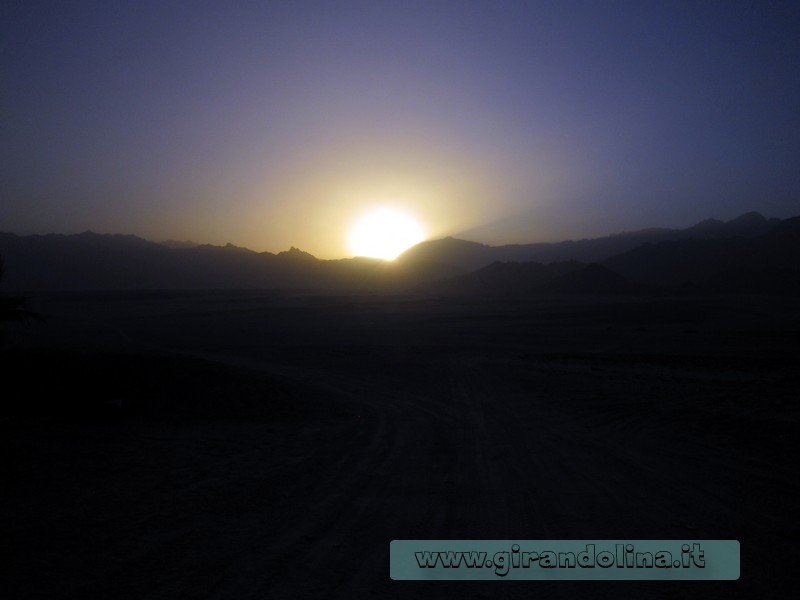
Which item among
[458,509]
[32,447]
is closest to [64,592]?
[458,509]

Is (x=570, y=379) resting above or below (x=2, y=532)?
below

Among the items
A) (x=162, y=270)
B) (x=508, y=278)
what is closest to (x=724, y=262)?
(x=508, y=278)

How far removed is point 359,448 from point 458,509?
3.45m

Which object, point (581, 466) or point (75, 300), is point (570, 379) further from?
point (75, 300)

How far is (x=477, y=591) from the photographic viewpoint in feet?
15.8

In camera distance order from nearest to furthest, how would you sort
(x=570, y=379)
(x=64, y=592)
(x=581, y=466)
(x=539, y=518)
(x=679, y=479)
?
(x=64, y=592) < (x=539, y=518) < (x=679, y=479) < (x=581, y=466) < (x=570, y=379)

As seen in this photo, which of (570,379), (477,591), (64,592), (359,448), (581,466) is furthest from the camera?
(570,379)
